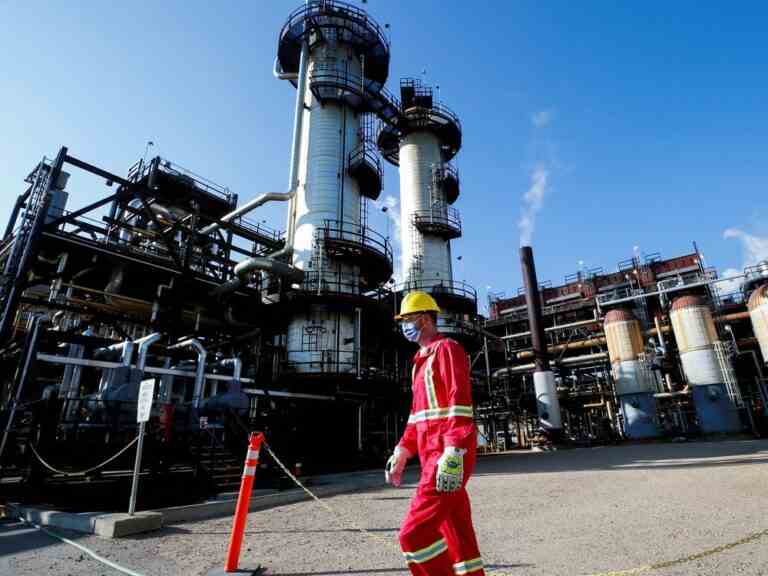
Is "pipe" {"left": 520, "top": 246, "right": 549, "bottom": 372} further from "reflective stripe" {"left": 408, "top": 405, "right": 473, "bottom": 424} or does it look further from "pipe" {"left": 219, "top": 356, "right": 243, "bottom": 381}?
"reflective stripe" {"left": 408, "top": 405, "right": 473, "bottom": 424}

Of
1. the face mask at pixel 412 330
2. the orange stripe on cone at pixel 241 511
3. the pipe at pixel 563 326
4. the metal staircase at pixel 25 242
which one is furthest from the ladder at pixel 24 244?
the pipe at pixel 563 326

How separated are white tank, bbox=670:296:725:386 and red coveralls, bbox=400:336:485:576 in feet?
100

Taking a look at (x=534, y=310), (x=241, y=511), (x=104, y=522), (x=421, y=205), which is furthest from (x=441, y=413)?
(x=421, y=205)

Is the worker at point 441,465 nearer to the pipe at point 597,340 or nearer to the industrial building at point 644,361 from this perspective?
the industrial building at point 644,361

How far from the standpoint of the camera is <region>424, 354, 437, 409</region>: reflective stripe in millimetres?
3074

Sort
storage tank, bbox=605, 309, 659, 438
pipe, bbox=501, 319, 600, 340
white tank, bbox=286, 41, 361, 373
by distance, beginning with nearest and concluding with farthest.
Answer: white tank, bbox=286, 41, 361, 373
storage tank, bbox=605, 309, 659, 438
pipe, bbox=501, 319, 600, 340

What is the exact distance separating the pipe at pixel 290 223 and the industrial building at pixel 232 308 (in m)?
0.10

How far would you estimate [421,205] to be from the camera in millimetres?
30734

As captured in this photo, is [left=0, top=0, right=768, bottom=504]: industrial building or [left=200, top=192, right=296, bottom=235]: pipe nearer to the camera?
[left=0, top=0, right=768, bottom=504]: industrial building

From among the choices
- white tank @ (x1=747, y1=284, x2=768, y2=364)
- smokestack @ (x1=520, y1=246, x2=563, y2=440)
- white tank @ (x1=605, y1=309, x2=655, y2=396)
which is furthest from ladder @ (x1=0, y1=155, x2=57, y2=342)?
white tank @ (x1=747, y1=284, x2=768, y2=364)

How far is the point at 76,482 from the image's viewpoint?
8.91 metres

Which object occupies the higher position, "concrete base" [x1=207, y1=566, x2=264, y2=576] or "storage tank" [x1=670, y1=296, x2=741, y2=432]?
"storage tank" [x1=670, y1=296, x2=741, y2=432]

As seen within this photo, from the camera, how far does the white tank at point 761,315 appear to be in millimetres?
25734

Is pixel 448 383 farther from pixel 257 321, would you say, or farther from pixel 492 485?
pixel 257 321
